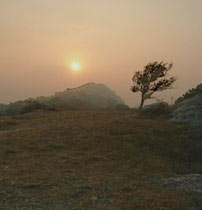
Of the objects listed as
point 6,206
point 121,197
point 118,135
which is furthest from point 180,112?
point 6,206

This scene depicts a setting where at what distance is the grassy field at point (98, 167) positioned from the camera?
27.1 feet

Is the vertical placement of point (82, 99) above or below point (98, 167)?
above

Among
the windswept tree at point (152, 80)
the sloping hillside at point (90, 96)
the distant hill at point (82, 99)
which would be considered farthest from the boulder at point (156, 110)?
the sloping hillside at point (90, 96)

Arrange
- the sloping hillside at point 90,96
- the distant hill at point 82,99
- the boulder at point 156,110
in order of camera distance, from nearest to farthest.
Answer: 1. the boulder at point 156,110
2. the distant hill at point 82,99
3. the sloping hillside at point 90,96

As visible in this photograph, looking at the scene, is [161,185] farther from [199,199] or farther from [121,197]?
[121,197]

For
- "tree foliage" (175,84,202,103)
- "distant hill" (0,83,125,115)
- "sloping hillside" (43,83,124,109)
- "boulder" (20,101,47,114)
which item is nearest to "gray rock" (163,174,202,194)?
"tree foliage" (175,84,202,103)

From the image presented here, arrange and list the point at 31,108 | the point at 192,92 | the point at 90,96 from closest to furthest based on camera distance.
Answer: the point at 192,92
the point at 31,108
the point at 90,96

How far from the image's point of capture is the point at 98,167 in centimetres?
1224

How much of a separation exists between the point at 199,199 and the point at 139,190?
2301 mm

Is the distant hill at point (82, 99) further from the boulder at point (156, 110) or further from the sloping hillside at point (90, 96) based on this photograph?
the boulder at point (156, 110)

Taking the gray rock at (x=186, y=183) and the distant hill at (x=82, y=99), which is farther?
the distant hill at (x=82, y=99)

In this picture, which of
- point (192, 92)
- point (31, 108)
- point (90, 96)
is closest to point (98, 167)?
point (192, 92)

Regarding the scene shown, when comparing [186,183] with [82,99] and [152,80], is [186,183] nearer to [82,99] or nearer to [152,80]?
[152,80]

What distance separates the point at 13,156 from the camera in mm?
13961
